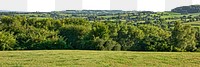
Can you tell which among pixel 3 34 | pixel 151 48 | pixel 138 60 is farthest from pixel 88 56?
pixel 3 34

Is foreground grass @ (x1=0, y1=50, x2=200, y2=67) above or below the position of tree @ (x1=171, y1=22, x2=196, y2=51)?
above

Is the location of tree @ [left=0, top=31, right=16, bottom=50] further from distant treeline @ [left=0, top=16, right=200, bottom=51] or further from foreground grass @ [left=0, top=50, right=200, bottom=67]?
foreground grass @ [left=0, top=50, right=200, bottom=67]

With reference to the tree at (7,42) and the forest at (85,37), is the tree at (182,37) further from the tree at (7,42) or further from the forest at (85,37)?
the tree at (7,42)

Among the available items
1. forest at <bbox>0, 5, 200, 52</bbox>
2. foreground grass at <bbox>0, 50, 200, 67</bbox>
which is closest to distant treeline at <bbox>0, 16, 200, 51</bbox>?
forest at <bbox>0, 5, 200, 52</bbox>

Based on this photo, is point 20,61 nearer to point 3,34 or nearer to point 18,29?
point 3,34

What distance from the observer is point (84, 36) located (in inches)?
3278

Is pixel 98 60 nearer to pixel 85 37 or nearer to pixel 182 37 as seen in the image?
pixel 85 37

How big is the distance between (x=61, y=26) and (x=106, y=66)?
6315 centimetres

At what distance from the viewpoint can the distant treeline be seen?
72812 mm

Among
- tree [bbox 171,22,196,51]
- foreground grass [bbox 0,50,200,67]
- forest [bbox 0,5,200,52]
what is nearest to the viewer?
foreground grass [bbox 0,50,200,67]

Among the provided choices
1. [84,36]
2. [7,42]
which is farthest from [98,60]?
[84,36]

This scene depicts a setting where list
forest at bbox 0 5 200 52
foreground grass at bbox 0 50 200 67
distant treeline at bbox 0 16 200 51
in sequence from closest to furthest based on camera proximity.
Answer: foreground grass at bbox 0 50 200 67
forest at bbox 0 5 200 52
distant treeline at bbox 0 16 200 51

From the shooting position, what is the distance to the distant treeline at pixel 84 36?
239 feet

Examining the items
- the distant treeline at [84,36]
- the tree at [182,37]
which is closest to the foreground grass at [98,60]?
the distant treeline at [84,36]
